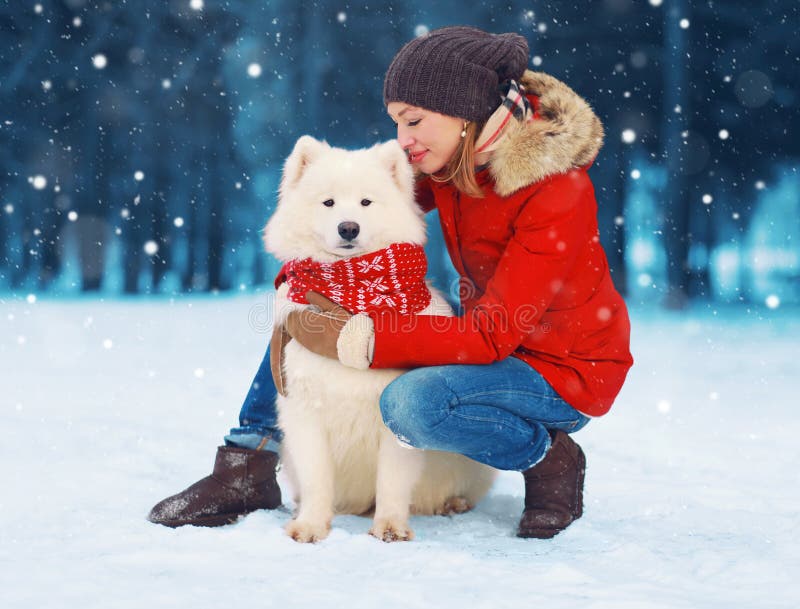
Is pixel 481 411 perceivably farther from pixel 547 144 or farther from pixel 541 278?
pixel 547 144

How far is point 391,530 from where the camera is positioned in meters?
2.08

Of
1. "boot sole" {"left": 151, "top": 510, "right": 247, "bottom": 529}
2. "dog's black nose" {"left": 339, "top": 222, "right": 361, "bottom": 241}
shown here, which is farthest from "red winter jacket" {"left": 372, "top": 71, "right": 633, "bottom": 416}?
"boot sole" {"left": 151, "top": 510, "right": 247, "bottom": 529}

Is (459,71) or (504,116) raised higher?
(459,71)

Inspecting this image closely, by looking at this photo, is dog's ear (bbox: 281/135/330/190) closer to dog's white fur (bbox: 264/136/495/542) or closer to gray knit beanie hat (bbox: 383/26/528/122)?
dog's white fur (bbox: 264/136/495/542)

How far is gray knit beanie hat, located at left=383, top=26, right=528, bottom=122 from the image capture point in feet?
7.10

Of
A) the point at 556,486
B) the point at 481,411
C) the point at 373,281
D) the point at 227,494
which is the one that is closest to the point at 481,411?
the point at 481,411

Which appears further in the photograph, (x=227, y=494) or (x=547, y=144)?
(x=227, y=494)

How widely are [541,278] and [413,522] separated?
0.87 meters

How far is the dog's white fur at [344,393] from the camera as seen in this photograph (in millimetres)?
2111

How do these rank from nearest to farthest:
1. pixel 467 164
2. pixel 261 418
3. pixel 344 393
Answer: pixel 344 393
pixel 467 164
pixel 261 418

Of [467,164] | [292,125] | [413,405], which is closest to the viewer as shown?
[413,405]

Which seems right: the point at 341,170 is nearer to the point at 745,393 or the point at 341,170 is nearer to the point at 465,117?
the point at 465,117

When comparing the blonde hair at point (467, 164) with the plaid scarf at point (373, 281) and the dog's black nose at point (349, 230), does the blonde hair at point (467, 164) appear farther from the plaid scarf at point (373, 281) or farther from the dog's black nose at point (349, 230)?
the dog's black nose at point (349, 230)

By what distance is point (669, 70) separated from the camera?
7293 mm
